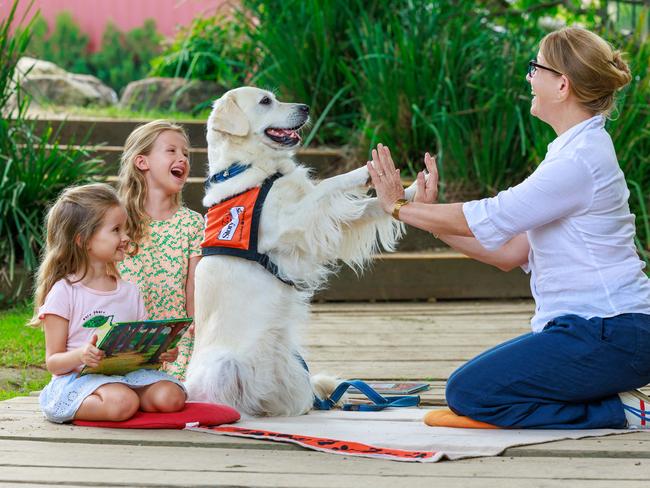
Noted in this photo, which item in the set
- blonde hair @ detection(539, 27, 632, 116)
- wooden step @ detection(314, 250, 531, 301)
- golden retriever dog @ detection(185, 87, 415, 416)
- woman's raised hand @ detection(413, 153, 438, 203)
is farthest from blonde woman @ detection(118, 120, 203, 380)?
wooden step @ detection(314, 250, 531, 301)

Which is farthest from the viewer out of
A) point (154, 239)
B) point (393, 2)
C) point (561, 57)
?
point (393, 2)

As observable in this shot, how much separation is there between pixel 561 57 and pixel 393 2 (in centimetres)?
458

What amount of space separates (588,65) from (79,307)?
1744 mm

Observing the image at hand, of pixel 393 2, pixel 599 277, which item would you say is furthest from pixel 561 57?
pixel 393 2

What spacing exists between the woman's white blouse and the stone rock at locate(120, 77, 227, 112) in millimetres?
6077

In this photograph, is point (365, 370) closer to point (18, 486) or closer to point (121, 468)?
point (121, 468)

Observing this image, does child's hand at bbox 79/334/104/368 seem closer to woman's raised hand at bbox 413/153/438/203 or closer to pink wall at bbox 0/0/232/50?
woman's raised hand at bbox 413/153/438/203

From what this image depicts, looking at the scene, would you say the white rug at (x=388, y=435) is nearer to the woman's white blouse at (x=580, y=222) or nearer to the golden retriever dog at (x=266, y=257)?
the golden retriever dog at (x=266, y=257)

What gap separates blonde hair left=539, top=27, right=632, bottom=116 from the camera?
2.90m

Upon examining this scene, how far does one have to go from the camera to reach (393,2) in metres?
7.34

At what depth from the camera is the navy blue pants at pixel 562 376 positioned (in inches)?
113

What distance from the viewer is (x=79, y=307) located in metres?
3.07

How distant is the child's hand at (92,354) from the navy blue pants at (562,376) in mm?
1099

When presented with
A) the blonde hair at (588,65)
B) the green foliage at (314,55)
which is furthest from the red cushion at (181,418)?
the green foliage at (314,55)
